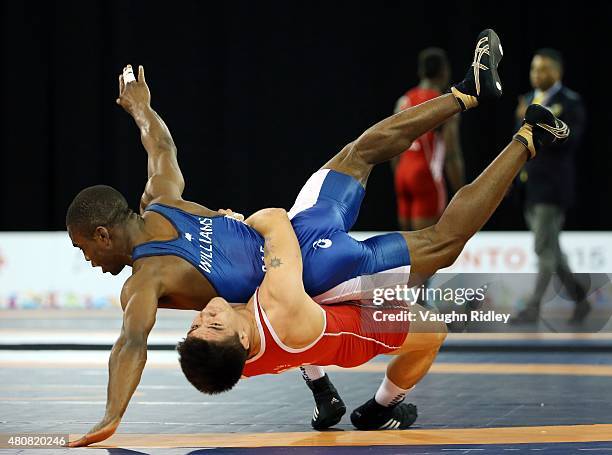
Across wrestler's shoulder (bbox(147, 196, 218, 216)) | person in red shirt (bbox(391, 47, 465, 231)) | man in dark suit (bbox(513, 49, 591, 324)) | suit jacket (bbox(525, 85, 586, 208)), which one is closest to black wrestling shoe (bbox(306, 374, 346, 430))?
wrestler's shoulder (bbox(147, 196, 218, 216))

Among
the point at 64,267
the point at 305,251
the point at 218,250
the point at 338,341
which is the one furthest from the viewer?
the point at 64,267

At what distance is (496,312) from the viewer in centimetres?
841

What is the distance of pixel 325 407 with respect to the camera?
475cm

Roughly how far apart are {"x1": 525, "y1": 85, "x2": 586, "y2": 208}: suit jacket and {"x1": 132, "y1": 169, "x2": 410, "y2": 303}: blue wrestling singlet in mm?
3735

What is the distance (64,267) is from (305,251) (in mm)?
5064

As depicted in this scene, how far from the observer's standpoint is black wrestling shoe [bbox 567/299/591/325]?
331 inches

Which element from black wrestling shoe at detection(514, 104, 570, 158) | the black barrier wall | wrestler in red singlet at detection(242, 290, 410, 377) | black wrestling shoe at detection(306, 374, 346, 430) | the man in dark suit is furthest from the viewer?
the black barrier wall

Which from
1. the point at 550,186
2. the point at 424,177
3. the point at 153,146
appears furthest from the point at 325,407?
the point at 550,186

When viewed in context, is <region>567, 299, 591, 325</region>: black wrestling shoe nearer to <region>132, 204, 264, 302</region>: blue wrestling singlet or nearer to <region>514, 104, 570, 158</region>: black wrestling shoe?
<region>514, 104, 570, 158</region>: black wrestling shoe

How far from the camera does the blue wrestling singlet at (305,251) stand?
444 centimetres

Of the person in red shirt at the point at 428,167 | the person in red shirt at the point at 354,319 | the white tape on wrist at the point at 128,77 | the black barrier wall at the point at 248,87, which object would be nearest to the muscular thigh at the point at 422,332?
the person in red shirt at the point at 354,319

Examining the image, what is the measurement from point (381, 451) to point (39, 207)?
7.90 meters

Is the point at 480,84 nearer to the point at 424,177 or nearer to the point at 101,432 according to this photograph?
the point at 101,432

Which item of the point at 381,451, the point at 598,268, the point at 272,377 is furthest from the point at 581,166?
the point at 381,451
